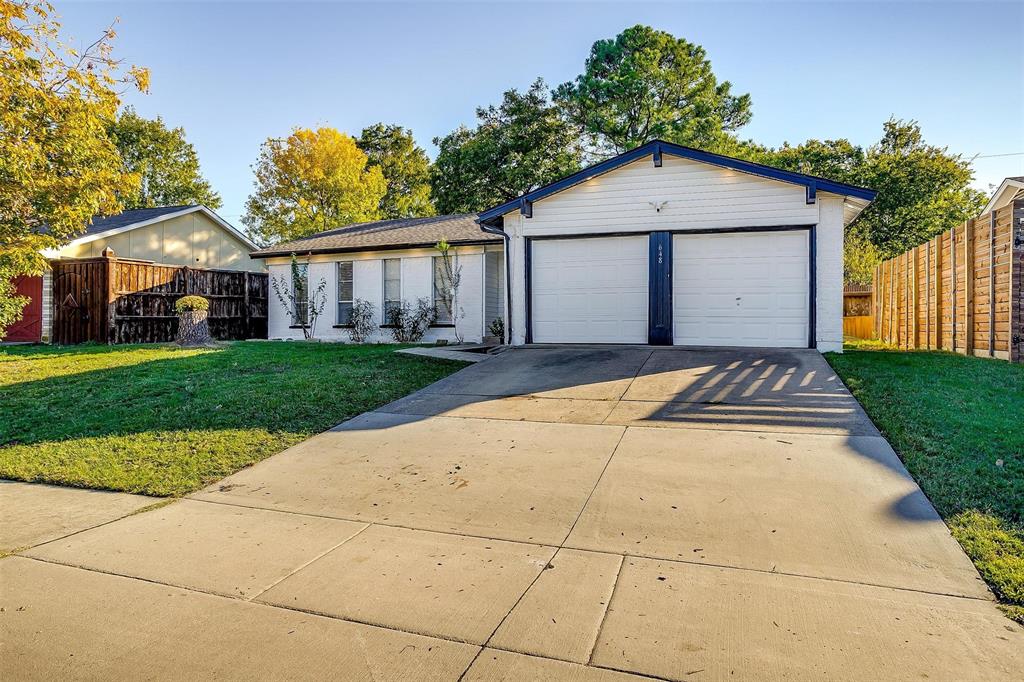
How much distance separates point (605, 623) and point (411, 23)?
1281cm

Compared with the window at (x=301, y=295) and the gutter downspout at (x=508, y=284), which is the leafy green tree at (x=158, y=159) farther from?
the gutter downspout at (x=508, y=284)

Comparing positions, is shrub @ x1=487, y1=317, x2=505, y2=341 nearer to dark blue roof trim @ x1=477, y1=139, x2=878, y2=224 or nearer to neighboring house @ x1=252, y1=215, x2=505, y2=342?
neighboring house @ x1=252, y1=215, x2=505, y2=342

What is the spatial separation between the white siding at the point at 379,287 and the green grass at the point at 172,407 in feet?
13.1

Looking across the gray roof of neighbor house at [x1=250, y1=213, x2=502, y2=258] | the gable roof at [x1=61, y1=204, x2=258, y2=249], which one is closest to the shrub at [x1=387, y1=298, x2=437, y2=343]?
the gray roof of neighbor house at [x1=250, y1=213, x2=502, y2=258]

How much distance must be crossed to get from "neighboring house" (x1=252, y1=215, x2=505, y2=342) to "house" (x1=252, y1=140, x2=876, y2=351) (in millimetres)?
2262

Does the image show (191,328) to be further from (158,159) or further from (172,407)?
(158,159)

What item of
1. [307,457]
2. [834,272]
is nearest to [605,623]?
[307,457]

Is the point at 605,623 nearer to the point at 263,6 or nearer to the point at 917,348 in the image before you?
the point at 917,348

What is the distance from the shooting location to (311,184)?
1216 inches

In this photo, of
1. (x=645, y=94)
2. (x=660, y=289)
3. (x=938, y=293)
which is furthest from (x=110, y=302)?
(x=645, y=94)

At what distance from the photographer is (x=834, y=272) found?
10484 mm

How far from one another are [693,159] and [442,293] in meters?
6.99

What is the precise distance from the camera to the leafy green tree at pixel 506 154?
29859 millimetres

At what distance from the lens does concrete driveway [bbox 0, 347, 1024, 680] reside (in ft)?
8.06
